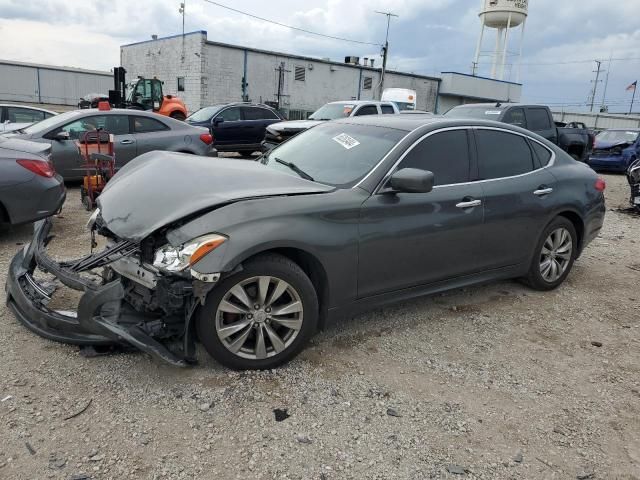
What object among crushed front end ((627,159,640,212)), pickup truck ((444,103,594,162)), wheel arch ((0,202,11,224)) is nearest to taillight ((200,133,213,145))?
wheel arch ((0,202,11,224))

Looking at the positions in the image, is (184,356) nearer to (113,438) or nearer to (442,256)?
(113,438)

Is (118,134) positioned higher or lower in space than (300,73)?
lower

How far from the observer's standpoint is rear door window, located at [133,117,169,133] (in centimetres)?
901

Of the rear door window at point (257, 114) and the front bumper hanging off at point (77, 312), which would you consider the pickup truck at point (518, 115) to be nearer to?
the rear door window at point (257, 114)

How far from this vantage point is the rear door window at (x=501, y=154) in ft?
13.8

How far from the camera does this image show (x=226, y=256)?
2.84 metres

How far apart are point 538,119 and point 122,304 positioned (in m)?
11.6

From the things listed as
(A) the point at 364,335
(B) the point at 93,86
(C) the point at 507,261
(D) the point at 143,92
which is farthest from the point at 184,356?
(B) the point at 93,86

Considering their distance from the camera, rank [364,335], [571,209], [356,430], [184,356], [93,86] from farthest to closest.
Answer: [93,86] → [571,209] → [364,335] → [184,356] → [356,430]

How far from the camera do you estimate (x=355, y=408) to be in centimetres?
293

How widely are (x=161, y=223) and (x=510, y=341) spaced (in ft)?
8.99

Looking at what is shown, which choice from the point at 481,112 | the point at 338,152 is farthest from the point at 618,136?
the point at 338,152

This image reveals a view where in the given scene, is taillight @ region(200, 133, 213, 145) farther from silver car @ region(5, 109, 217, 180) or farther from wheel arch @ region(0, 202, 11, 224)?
wheel arch @ region(0, 202, 11, 224)

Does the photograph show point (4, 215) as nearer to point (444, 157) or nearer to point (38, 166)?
point (38, 166)
